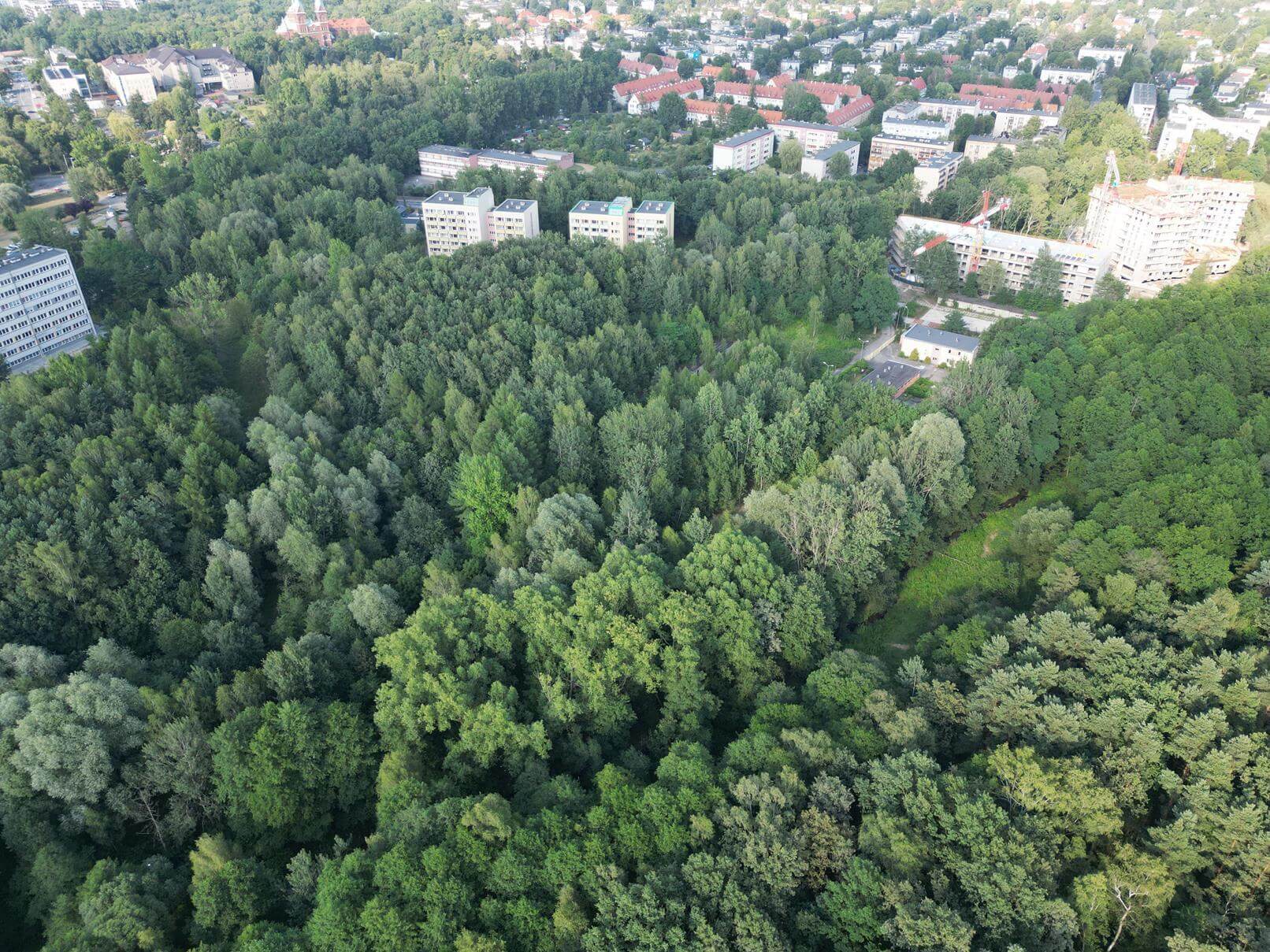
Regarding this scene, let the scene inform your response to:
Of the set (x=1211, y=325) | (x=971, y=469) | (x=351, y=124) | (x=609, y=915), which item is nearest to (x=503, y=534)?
(x=609, y=915)

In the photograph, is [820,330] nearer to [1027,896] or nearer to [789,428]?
[789,428]

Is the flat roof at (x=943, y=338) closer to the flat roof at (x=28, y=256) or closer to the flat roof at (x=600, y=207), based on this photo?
the flat roof at (x=600, y=207)

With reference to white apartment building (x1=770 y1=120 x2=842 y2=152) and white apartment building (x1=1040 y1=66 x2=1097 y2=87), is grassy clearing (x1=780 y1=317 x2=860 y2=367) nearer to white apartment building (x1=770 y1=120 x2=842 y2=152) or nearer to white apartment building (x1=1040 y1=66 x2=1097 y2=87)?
white apartment building (x1=770 y1=120 x2=842 y2=152)

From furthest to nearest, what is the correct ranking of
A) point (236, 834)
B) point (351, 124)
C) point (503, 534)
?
1. point (351, 124)
2. point (503, 534)
3. point (236, 834)

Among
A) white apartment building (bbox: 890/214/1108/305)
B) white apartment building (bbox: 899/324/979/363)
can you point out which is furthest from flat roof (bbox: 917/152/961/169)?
white apartment building (bbox: 899/324/979/363)

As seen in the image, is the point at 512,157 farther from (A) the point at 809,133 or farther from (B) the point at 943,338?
(B) the point at 943,338

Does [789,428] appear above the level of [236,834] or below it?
above

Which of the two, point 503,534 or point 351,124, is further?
point 351,124

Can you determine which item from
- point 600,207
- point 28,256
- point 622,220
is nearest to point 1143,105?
point 622,220
